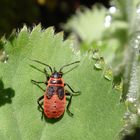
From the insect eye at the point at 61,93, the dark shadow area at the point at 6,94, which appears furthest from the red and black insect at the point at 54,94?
the dark shadow area at the point at 6,94

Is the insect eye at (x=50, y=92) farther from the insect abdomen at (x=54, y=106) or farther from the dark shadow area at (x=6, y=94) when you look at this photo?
the dark shadow area at (x=6, y=94)

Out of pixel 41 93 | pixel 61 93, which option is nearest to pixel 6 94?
pixel 41 93

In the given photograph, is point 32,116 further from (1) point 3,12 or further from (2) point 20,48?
(1) point 3,12

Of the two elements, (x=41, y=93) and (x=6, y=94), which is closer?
(x=6, y=94)

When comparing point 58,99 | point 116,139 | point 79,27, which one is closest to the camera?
point 116,139

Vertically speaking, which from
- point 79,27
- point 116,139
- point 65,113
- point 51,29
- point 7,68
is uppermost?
point 79,27

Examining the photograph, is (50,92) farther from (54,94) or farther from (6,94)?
(6,94)

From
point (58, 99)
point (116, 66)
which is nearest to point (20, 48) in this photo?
point (58, 99)

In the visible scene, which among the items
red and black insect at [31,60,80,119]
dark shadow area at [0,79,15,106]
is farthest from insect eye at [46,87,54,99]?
dark shadow area at [0,79,15,106]

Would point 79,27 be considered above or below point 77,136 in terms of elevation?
above
